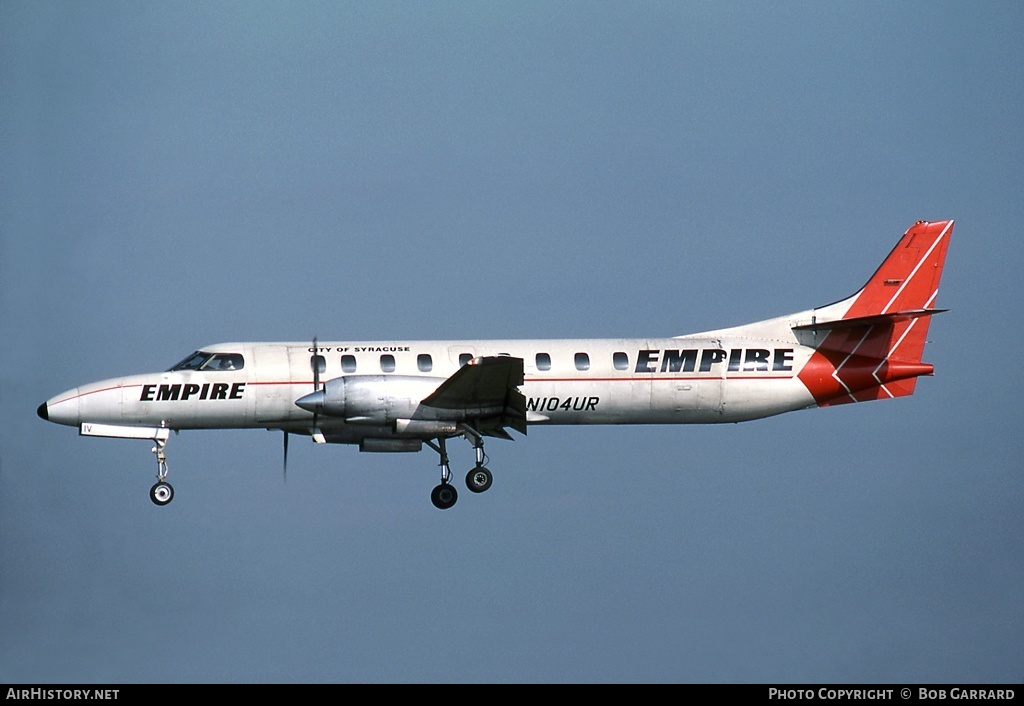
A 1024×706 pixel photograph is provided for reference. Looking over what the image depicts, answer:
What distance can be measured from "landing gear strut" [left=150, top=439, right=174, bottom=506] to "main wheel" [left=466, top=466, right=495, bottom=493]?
6.80 meters

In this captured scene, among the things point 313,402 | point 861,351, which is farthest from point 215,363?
point 861,351

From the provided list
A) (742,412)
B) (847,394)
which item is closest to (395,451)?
(742,412)

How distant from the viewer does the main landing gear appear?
1467 inches

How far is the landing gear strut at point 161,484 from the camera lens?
1443 inches

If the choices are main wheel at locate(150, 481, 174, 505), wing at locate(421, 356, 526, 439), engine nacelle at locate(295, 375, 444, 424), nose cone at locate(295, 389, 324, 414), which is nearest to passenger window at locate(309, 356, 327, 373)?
engine nacelle at locate(295, 375, 444, 424)

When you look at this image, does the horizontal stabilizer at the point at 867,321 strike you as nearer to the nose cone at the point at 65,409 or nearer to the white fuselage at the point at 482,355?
the white fuselage at the point at 482,355

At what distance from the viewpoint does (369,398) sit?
3538cm

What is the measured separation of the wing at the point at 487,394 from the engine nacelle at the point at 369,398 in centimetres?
40

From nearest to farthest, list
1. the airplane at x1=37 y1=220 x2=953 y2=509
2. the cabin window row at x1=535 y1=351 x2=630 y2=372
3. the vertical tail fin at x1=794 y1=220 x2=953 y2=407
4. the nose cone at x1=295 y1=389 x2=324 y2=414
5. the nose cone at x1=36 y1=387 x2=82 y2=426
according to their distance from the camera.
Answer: the nose cone at x1=295 y1=389 x2=324 y2=414 < the airplane at x1=37 y1=220 x2=953 y2=509 < the nose cone at x1=36 y1=387 x2=82 y2=426 < the cabin window row at x1=535 y1=351 x2=630 y2=372 < the vertical tail fin at x1=794 y1=220 x2=953 y2=407

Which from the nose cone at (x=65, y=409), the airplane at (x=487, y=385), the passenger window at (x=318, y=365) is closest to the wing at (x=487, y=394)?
the airplane at (x=487, y=385)

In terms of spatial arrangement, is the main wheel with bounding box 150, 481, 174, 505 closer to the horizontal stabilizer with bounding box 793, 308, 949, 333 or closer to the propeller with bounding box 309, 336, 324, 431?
the propeller with bounding box 309, 336, 324, 431

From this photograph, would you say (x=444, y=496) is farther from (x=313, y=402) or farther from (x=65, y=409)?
(x=65, y=409)
